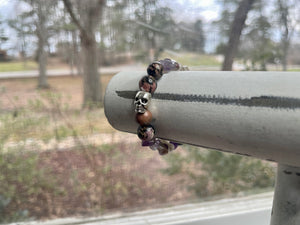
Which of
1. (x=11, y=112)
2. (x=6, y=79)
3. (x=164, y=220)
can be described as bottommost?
(x=164, y=220)

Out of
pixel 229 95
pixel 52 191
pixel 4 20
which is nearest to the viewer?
pixel 229 95

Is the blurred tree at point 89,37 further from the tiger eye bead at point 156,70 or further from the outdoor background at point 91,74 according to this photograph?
the tiger eye bead at point 156,70

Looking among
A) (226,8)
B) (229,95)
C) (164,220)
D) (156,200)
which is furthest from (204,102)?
(156,200)

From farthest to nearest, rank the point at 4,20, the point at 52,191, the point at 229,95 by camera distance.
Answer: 1. the point at 52,191
2. the point at 4,20
3. the point at 229,95

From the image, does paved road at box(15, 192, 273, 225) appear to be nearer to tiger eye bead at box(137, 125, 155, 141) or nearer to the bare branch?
tiger eye bead at box(137, 125, 155, 141)

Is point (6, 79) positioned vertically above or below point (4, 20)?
below

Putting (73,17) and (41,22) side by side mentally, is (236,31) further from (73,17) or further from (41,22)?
(41,22)

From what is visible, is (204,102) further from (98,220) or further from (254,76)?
(98,220)
